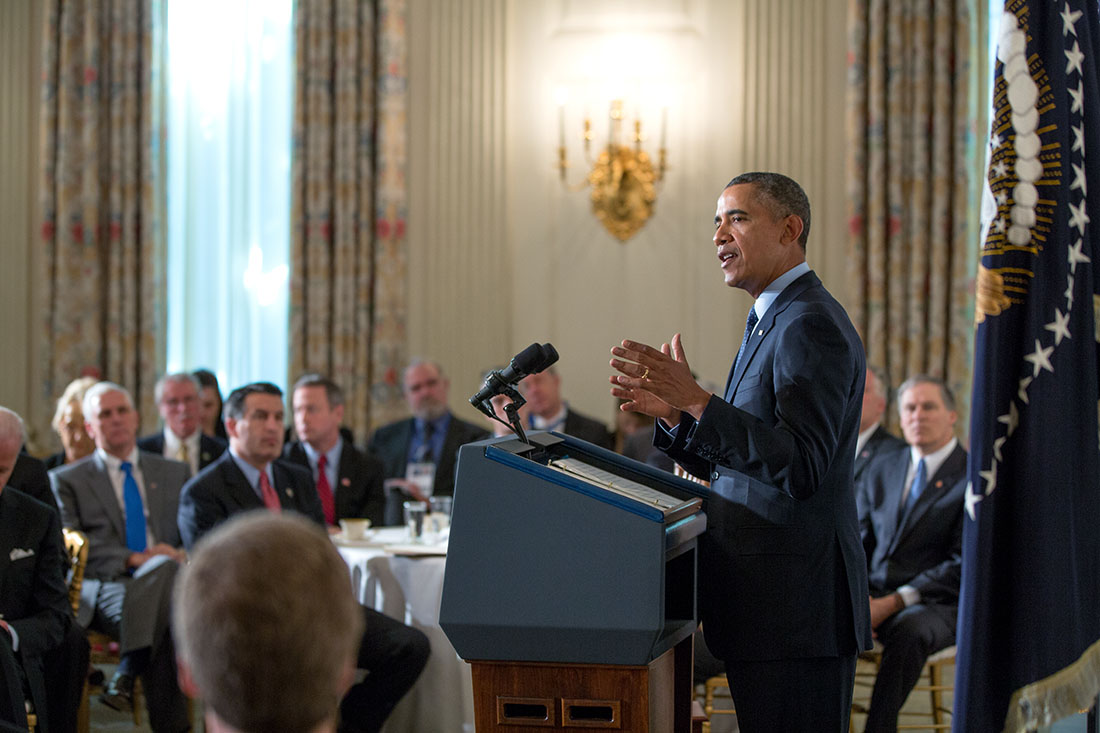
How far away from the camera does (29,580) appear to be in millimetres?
3516

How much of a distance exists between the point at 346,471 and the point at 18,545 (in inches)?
88.5

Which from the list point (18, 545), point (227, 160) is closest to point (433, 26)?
point (227, 160)

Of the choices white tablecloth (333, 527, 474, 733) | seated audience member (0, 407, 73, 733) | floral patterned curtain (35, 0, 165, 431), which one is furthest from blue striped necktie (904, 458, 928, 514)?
floral patterned curtain (35, 0, 165, 431)

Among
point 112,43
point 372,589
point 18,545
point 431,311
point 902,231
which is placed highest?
point 112,43

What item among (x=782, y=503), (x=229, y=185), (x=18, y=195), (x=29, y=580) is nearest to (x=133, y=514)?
(x=29, y=580)

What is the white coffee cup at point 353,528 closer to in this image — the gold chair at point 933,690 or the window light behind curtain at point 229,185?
the gold chair at point 933,690

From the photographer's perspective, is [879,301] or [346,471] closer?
[346,471]

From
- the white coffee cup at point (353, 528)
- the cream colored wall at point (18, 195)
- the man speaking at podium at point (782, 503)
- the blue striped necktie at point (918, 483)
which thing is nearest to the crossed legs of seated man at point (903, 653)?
the blue striped necktie at point (918, 483)

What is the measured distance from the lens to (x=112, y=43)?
24.8 feet

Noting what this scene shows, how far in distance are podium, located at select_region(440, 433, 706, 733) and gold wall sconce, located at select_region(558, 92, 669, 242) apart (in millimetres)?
5340

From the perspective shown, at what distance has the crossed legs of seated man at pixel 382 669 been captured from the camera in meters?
4.16

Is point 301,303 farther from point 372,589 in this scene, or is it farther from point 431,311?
point 372,589

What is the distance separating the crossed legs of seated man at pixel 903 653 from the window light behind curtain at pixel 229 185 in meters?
4.67

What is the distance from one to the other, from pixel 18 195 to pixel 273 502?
4403 mm
